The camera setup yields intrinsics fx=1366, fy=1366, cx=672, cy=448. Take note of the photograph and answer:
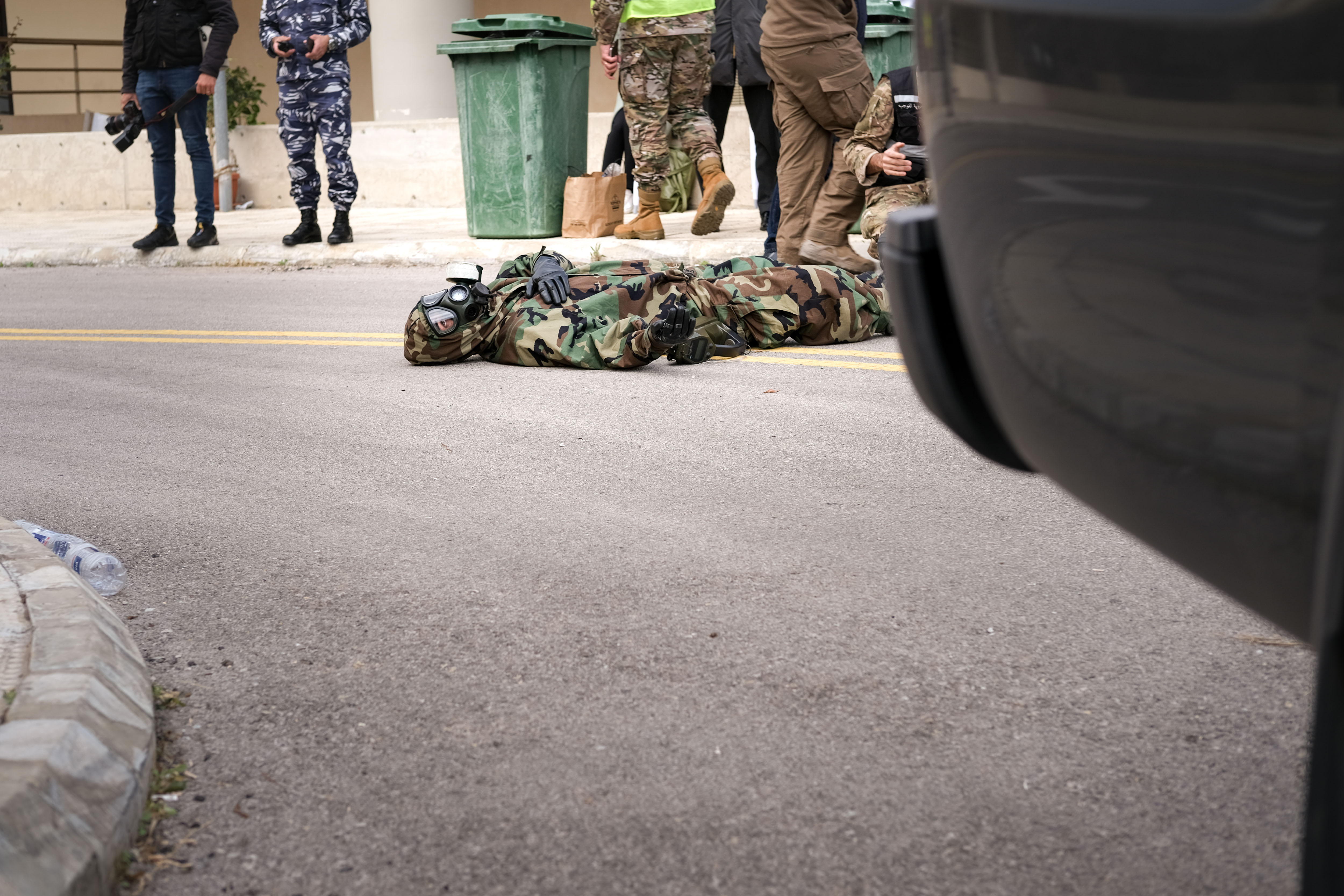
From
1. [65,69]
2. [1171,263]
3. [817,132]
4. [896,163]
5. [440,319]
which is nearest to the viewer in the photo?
[1171,263]

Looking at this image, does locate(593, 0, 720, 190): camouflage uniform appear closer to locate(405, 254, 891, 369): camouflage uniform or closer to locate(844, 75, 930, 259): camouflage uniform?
locate(844, 75, 930, 259): camouflage uniform

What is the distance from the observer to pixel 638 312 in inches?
210

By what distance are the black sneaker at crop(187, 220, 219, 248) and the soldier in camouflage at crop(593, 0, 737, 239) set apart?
308 cm

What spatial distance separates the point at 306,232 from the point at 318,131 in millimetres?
729

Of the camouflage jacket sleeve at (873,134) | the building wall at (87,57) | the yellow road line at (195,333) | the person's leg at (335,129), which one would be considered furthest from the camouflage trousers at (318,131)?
the building wall at (87,57)

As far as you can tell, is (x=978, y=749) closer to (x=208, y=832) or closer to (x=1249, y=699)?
(x=1249, y=699)

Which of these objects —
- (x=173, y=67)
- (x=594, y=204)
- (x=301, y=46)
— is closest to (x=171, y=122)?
(x=173, y=67)

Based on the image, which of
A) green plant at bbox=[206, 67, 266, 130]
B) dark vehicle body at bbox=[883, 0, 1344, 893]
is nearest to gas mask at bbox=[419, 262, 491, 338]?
dark vehicle body at bbox=[883, 0, 1344, 893]

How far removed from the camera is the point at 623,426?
165 inches

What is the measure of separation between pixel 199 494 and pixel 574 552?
3.86 ft

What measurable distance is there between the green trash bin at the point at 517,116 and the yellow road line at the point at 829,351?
4.32 m

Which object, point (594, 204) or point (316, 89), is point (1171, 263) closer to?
point (594, 204)

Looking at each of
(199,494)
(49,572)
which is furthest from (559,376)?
(49,572)

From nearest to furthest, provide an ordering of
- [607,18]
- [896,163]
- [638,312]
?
[638,312] < [896,163] < [607,18]
